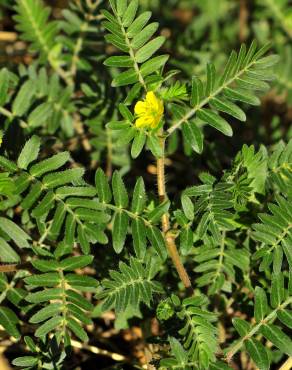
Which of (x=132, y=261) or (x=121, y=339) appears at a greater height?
(x=132, y=261)

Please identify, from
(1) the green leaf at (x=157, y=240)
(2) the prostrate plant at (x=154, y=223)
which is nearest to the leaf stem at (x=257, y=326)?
(2) the prostrate plant at (x=154, y=223)

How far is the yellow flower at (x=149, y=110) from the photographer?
85.8 inches

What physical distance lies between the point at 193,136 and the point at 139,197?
0.99 ft

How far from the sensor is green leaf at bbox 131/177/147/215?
7.52 feet

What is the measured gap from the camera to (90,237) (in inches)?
90.7

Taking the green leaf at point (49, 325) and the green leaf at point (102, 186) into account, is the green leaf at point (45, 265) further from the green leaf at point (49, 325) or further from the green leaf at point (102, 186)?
the green leaf at point (102, 186)

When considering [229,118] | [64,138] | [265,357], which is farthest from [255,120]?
[265,357]

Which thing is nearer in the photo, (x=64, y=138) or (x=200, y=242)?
(x=200, y=242)

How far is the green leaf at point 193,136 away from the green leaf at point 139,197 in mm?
229

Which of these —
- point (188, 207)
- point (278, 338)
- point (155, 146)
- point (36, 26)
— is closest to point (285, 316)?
point (278, 338)

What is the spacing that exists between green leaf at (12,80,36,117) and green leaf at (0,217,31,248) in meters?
0.62

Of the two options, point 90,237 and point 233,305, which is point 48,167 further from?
point 233,305

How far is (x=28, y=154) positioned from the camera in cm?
231

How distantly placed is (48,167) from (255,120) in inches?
63.1
